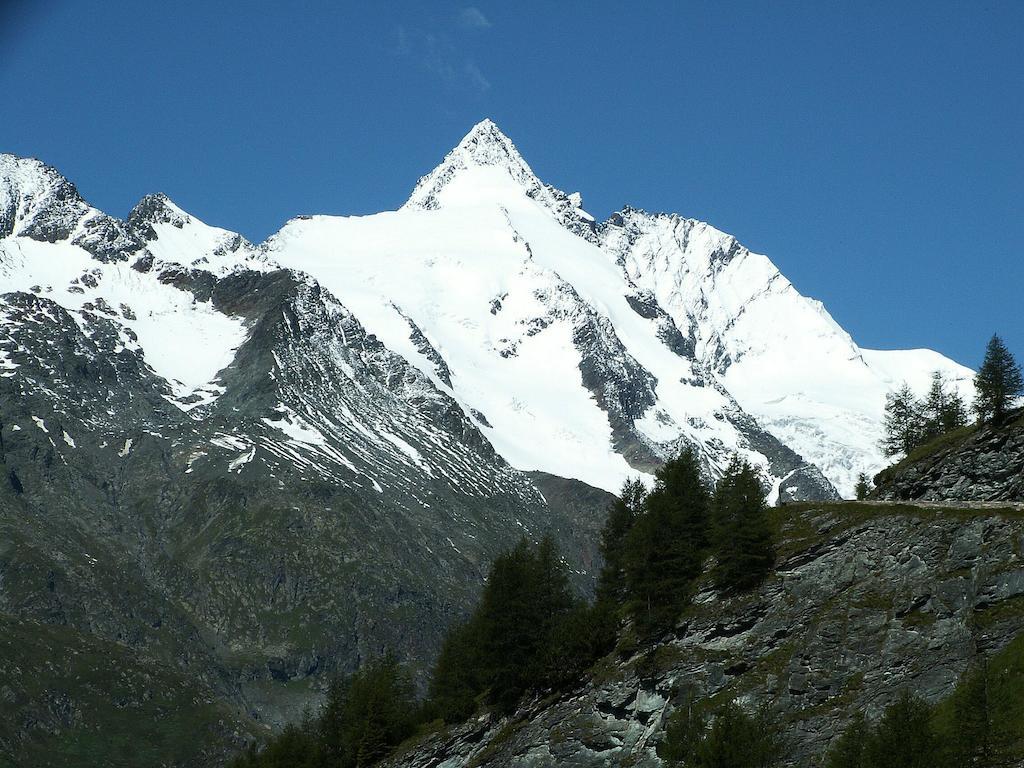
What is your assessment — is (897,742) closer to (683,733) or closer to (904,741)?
(904,741)

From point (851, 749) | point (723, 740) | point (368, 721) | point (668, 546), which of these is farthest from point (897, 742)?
point (368, 721)

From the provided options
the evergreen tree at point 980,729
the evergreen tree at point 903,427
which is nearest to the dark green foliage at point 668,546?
the evergreen tree at point 903,427

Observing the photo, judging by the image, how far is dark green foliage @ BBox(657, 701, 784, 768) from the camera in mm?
68500

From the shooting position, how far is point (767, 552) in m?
89.9

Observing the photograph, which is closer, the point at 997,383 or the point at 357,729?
the point at 997,383

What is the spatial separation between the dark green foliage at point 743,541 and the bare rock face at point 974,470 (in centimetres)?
1092

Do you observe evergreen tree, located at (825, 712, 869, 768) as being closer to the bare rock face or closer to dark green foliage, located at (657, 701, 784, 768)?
dark green foliage, located at (657, 701, 784, 768)

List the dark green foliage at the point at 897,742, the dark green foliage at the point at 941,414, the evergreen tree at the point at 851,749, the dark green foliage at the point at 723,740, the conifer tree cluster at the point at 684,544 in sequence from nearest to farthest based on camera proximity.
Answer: the dark green foliage at the point at 897,742 → the evergreen tree at the point at 851,749 → the dark green foliage at the point at 723,740 → the conifer tree cluster at the point at 684,544 → the dark green foliage at the point at 941,414

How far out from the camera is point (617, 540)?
115062mm

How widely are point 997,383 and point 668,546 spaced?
2647 cm

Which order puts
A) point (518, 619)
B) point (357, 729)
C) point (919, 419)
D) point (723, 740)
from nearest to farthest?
point (723, 740) < point (518, 619) < point (357, 729) < point (919, 419)

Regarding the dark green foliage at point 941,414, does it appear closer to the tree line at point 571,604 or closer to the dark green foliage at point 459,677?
the tree line at point 571,604

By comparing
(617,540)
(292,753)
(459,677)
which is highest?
(617,540)

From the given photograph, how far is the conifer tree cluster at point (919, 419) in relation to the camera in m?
120
